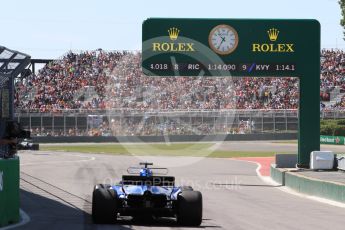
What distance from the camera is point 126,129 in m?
66.7

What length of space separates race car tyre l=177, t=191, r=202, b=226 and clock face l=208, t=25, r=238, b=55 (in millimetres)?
16735

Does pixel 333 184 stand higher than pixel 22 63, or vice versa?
pixel 22 63

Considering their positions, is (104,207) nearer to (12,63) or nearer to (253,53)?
(12,63)

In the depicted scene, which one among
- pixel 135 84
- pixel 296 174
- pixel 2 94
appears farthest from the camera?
pixel 135 84

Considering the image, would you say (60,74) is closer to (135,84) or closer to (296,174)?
(135,84)

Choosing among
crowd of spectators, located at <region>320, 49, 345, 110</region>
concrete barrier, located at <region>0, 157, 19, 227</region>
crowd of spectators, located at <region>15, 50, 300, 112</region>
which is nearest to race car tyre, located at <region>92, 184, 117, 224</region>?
concrete barrier, located at <region>0, 157, 19, 227</region>

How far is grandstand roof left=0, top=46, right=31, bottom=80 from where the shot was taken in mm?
15328

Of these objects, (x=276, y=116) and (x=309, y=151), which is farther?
(x=276, y=116)

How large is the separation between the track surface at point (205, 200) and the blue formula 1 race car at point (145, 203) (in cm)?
24

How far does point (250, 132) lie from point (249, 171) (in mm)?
31966

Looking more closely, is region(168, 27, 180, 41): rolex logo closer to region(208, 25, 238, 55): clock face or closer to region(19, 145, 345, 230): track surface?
region(208, 25, 238, 55): clock face

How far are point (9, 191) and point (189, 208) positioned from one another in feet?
11.3

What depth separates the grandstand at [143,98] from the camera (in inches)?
2606

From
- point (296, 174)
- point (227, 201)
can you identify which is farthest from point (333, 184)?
point (296, 174)
